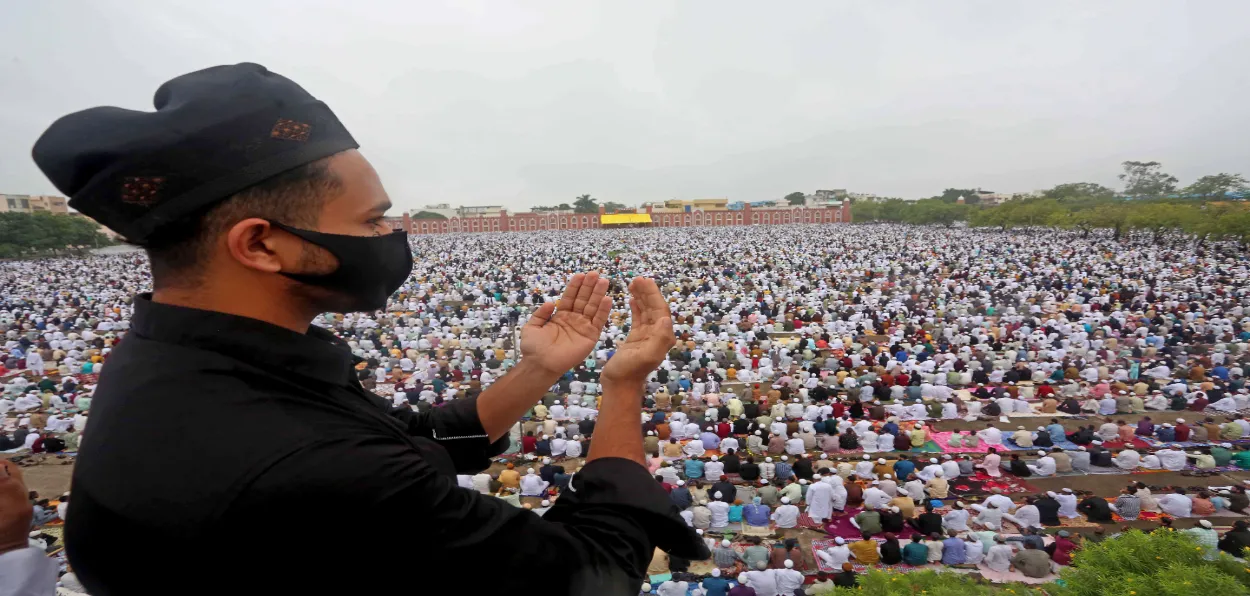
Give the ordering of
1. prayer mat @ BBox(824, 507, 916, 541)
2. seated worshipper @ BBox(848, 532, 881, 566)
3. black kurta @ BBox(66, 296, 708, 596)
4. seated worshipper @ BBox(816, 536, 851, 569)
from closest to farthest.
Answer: black kurta @ BBox(66, 296, 708, 596), seated worshipper @ BBox(816, 536, 851, 569), seated worshipper @ BBox(848, 532, 881, 566), prayer mat @ BBox(824, 507, 916, 541)

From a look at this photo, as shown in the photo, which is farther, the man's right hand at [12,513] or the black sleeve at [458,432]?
the black sleeve at [458,432]

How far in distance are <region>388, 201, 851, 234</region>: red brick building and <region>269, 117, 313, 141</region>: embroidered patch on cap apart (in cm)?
8961

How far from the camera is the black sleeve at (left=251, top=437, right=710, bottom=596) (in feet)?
2.53

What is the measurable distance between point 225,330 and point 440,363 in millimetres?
14080

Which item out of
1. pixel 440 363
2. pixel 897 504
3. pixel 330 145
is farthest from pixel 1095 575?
pixel 440 363

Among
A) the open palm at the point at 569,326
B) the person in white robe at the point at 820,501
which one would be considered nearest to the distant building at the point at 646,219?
the person in white robe at the point at 820,501

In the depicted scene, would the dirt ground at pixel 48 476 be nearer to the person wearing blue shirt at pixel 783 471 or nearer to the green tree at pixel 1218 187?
the person wearing blue shirt at pixel 783 471

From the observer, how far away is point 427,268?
35.0 m

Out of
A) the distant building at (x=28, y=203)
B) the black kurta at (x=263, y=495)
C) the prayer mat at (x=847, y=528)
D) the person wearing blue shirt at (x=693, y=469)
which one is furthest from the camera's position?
the distant building at (x=28, y=203)

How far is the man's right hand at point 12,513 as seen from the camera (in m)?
1.42

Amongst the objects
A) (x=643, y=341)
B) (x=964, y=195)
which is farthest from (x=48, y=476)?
(x=964, y=195)

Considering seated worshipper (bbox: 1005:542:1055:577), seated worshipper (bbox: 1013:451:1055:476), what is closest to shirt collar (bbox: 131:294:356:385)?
seated worshipper (bbox: 1005:542:1055:577)

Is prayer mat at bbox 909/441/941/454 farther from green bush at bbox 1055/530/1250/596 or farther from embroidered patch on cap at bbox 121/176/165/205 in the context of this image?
embroidered patch on cap at bbox 121/176/165/205

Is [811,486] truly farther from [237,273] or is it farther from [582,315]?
[237,273]
